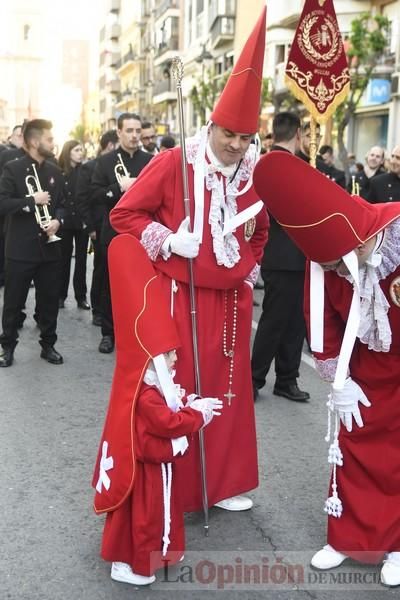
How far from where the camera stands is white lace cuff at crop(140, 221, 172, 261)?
360 centimetres

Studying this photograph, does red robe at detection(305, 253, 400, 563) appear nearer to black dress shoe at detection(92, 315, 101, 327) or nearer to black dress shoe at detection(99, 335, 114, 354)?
black dress shoe at detection(99, 335, 114, 354)

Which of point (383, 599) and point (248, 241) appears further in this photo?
point (248, 241)

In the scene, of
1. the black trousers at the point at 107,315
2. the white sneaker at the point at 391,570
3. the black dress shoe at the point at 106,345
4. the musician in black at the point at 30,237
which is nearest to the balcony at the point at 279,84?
the black trousers at the point at 107,315

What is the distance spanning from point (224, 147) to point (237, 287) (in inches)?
27.4

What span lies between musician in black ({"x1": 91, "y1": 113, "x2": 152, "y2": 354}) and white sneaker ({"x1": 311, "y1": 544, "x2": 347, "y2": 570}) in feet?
13.9

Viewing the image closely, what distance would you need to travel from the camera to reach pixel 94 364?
23.1 ft

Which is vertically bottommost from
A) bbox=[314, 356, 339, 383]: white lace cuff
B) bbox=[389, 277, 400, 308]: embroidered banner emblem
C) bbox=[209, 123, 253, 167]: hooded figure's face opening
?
bbox=[314, 356, 339, 383]: white lace cuff

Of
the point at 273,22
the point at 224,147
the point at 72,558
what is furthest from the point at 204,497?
the point at 273,22

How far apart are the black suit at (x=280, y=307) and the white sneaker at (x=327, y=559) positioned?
2.49 m

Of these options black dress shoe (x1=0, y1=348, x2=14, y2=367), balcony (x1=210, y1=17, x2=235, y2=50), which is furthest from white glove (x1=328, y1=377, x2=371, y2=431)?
balcony (x1=210, y1=17, x2=235, y2=50)

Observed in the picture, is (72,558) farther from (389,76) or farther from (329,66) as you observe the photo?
(389,76)

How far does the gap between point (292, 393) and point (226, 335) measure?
2354mm

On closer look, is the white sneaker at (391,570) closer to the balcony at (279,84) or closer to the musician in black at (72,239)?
the musician in black at (72,239)

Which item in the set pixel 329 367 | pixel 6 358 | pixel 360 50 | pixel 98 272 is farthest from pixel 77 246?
pixel 360 50
